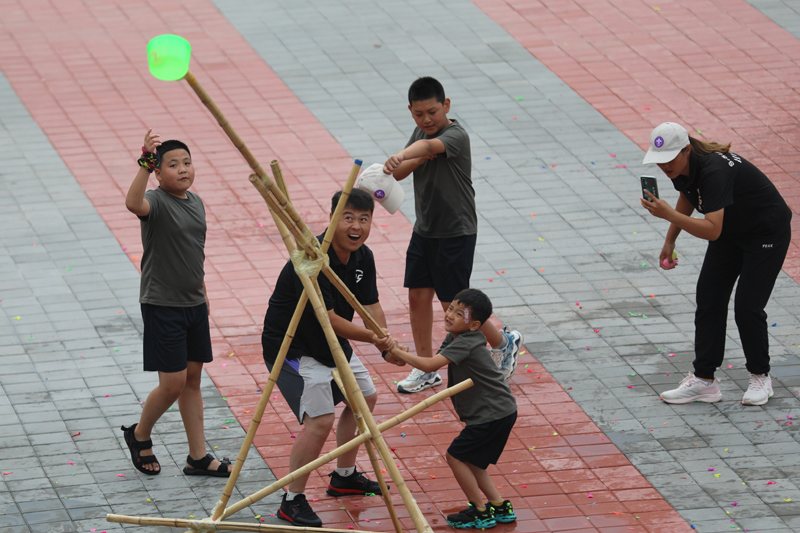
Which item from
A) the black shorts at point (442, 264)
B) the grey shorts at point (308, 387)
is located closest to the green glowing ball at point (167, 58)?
the grey shorts at point (308, 387)

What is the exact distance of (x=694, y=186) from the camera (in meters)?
6.62

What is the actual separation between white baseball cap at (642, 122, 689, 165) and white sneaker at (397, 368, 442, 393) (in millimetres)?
2173

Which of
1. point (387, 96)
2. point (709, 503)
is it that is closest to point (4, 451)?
point (709, 503)

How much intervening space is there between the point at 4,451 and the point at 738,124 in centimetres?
853

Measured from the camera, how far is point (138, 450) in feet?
19.9

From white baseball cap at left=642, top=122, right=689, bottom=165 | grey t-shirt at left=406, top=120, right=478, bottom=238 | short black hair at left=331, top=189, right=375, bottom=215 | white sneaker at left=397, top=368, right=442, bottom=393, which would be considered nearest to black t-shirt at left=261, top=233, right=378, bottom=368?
short black hair at left=331, top=189, right=375, bottom=215

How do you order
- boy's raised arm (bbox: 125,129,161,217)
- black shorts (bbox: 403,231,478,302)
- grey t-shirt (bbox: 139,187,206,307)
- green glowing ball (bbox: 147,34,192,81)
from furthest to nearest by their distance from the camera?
black shorts (bbox: 403,231,478,302)
grey t-shirt (bbox: 139,187,206,307)
boy's raised arm (bbox: 125,129,161,217)
green glowing ball (bbox: 147,34,192,81)

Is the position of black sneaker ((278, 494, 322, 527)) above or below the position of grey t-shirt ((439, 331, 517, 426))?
below

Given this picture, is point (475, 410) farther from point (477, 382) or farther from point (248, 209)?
point (248, 209)

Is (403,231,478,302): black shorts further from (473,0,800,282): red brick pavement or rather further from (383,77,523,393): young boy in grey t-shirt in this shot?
(473,0,800,282): red brick pavement

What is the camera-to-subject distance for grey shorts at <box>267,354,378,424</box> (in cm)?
552

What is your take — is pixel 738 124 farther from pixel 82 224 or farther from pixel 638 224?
pixel 82 224

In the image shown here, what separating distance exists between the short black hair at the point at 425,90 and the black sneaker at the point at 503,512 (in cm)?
273

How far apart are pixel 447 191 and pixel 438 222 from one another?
0.76ft
